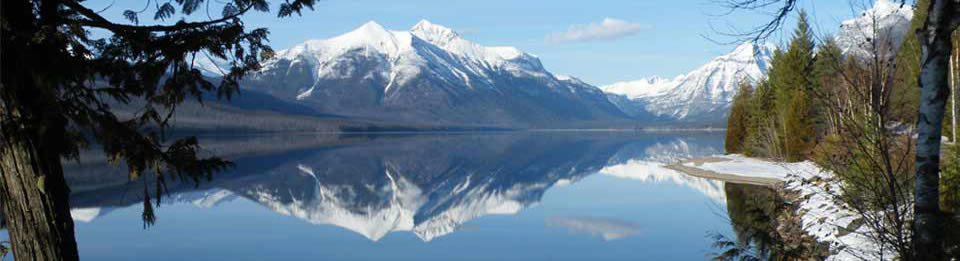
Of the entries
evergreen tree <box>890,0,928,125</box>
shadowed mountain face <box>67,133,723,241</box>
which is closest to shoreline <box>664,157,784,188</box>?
shadowed mountain face <box>67,133,723,241</box>

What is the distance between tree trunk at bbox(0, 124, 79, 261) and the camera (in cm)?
570

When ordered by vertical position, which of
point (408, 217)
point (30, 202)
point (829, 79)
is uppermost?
point (829, 79)

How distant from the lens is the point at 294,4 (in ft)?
25.6

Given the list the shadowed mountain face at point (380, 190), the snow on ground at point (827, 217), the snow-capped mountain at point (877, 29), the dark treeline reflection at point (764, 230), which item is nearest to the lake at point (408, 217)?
the shadowed mountain face at point (380, 190)

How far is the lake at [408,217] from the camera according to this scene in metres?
19.4

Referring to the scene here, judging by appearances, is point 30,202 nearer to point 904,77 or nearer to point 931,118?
point 931,118

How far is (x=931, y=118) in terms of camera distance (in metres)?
5.72

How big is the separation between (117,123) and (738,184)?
30300 mm

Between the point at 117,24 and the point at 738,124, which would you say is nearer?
the point at 117,24

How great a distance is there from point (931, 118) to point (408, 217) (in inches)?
912

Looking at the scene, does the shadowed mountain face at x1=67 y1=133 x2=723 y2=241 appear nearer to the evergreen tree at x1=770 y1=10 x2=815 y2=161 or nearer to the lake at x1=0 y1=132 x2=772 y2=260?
the lake at x1=0 y1=132 x2=772 y2=260

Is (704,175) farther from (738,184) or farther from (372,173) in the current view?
(372,173)

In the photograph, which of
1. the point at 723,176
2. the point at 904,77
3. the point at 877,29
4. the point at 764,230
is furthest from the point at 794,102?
the point at 877,29

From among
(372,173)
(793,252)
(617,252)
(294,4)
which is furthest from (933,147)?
(372,173)
